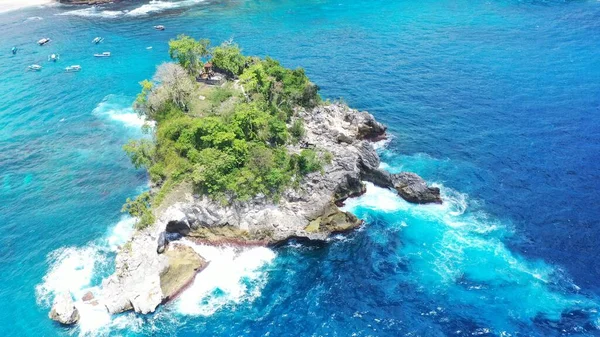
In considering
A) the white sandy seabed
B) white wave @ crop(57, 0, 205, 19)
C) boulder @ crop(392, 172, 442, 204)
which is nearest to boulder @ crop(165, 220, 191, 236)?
boulder @ crop(392, 172, 442, 204)

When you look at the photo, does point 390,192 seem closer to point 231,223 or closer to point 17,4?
point 231,223

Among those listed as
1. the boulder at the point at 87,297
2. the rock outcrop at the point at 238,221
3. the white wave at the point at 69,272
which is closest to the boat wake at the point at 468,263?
the rock outcrop at the point at 238,221

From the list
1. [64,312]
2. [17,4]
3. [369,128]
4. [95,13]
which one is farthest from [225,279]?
[17,4]

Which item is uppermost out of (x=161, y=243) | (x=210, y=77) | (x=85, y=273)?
(x=210, y=77)

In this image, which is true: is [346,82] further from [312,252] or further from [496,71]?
[312,252]

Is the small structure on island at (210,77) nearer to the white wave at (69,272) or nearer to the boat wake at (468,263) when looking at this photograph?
the boat wake at (468,263)

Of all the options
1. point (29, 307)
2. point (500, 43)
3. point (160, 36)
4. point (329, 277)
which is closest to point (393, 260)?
point (329, 277)
